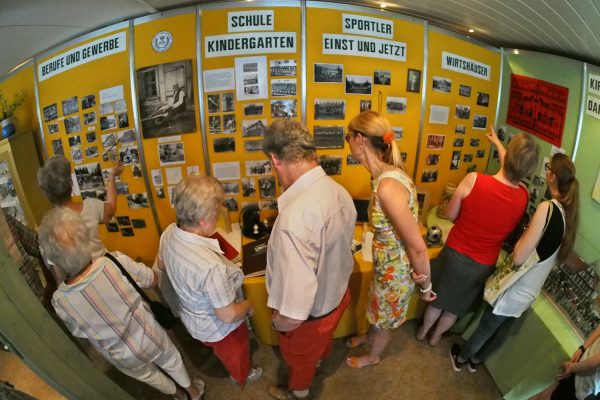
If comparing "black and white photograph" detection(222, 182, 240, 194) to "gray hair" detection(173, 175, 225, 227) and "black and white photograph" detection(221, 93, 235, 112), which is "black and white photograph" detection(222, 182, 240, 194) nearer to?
"black and white photograph" detection(221, 93, 235, 112)

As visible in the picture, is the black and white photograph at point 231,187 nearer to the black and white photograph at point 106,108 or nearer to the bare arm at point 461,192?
the black and white photograph at point 106,108

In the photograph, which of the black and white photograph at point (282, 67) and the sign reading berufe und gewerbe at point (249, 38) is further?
the black and white photograph at point (282, 67)

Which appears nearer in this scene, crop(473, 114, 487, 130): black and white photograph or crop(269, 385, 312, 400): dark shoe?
crop(269, 385, 312, 400): dark shoe

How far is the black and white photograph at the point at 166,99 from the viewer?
2102 millimetres

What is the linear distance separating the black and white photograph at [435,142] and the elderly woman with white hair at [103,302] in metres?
2.28

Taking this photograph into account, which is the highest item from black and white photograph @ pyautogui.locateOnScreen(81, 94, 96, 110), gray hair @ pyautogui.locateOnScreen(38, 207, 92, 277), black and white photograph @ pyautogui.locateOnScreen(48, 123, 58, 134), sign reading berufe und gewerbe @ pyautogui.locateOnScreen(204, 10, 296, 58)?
sign reading berufe und gewerbe @ pyautogui.locateOnScreen(204, 10, 296, 58)

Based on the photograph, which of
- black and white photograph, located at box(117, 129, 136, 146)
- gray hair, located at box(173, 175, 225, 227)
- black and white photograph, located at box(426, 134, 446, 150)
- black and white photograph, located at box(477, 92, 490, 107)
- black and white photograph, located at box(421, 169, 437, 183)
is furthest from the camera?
black and white photograph, located at box(421, 169, 437, 183)

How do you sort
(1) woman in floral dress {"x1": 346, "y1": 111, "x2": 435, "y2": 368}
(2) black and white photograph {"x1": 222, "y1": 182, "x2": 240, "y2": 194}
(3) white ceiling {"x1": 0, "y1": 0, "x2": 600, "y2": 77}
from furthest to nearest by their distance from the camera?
(2) black and white photograph {"x1": 222, "y1": 182, "x2": 240, "y2": 194}, (1) woman in floral dress {"x1": 346, "y1": 111, "x2": 435, "y2": 368}, (3) white ceiling {"x1": 0, "y1": 0, "x2": 600, "y2": 77}

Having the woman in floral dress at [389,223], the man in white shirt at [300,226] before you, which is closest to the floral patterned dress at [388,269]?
the woman in floral dress at [389,223]

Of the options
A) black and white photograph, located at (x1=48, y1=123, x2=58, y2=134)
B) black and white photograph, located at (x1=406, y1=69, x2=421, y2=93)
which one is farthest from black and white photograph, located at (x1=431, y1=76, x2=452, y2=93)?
black and white photograph, located at (x1=48, y1=123, x2=58, y2=134)

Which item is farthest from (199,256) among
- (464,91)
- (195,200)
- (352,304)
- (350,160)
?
(464,91)

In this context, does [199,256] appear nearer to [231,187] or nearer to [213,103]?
[231,187]

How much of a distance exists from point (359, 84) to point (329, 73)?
0.25 metres

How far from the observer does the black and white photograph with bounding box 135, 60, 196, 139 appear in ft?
6.89
